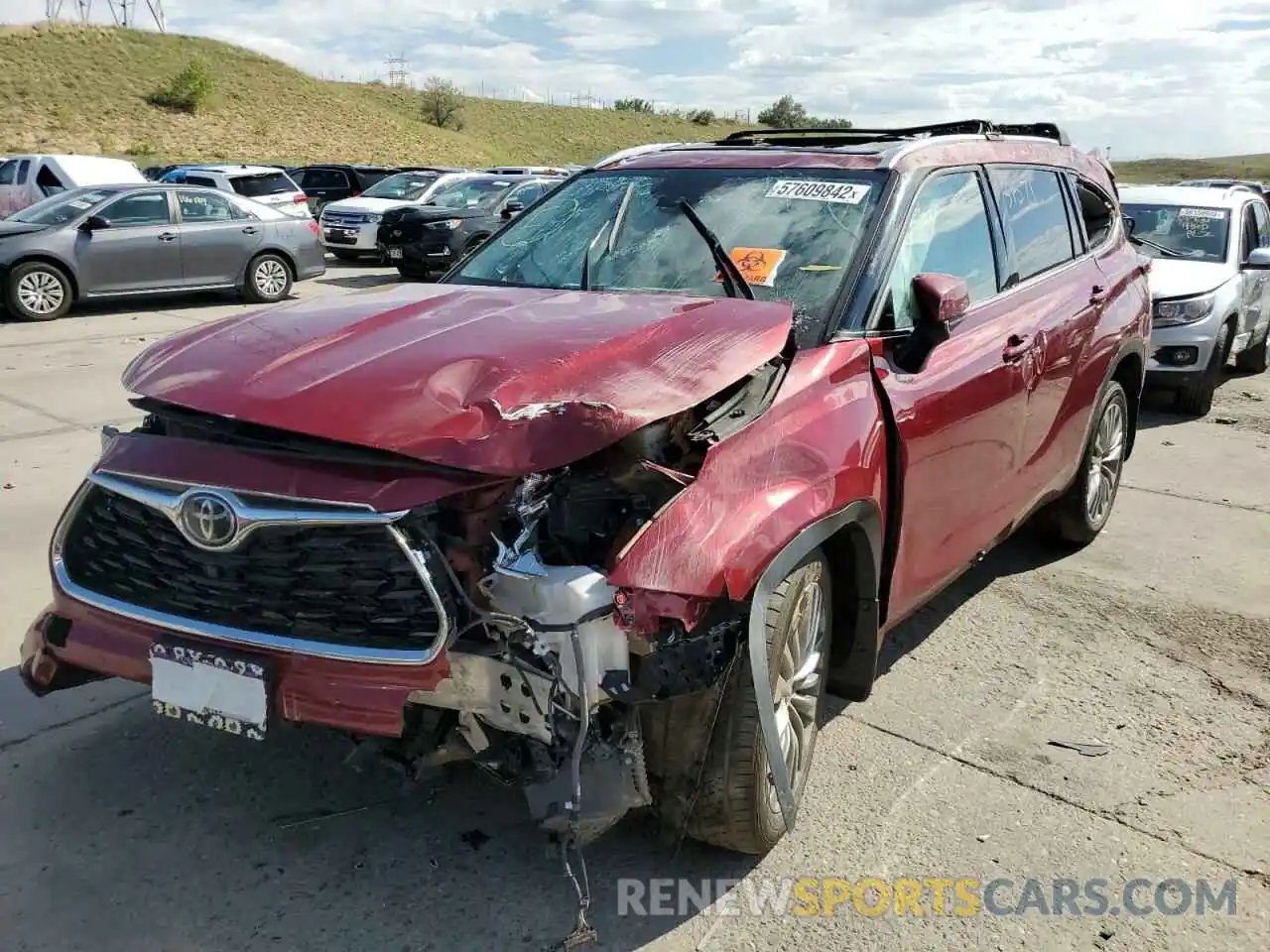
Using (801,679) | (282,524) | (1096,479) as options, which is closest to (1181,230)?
Result: (1096,479)

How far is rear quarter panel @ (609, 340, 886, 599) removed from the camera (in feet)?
8.15

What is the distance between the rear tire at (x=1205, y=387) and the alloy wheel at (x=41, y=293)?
12.0 m

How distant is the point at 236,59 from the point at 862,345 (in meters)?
74.6

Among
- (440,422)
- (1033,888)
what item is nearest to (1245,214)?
(1033,888)

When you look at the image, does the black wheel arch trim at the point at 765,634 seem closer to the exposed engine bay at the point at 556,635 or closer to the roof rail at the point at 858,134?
the exposed engine bay at the point at 556,635

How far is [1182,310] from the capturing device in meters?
8.78

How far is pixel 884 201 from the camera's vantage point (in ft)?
12.0

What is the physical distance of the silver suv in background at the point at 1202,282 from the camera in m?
8.78

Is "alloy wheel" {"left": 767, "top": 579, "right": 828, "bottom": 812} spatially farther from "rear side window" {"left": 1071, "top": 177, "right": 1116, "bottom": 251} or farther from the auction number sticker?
"rear side window" {"left": 1071, "top": 177, "right": 1116, "bottom": 251}

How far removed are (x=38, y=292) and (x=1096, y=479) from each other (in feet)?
39.2

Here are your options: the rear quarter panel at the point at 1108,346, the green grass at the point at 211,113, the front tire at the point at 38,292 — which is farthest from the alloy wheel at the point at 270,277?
the green grass at the point at 211,113

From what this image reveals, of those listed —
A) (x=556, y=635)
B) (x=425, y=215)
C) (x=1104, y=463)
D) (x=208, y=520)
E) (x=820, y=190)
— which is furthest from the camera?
(x=425, y=215)

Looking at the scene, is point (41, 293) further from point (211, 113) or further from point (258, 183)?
point (211, 113)

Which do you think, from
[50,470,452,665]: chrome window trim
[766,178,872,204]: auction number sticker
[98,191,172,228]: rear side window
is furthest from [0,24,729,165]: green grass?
[50,470,452,665]: chrome window trim
